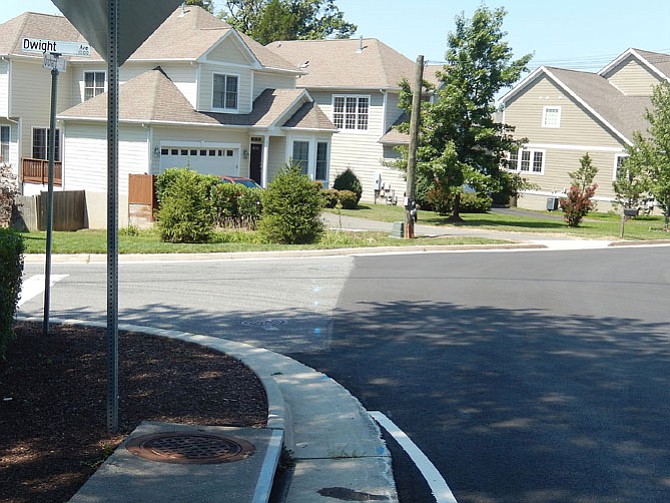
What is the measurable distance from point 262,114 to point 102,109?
21.8 feet

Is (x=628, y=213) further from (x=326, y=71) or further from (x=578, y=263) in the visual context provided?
(x=326, y=71)

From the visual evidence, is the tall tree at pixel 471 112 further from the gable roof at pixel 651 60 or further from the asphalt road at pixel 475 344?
the gable roof at pixel 651 60

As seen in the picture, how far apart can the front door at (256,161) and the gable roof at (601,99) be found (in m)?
17.8

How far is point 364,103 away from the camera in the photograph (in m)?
42.8

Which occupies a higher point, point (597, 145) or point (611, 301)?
point (597, 145)

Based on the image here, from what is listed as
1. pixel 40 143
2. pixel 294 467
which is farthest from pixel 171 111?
pixel 294 467

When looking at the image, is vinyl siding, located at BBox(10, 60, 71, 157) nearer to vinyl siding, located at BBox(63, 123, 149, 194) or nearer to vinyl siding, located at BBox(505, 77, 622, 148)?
vinyl siding, located at BBox(63, 123, 149, 194)

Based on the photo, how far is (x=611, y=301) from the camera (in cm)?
1476

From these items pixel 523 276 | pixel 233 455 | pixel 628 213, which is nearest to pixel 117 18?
pixel 233 455

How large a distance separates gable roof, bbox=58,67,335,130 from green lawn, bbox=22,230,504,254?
326 inches

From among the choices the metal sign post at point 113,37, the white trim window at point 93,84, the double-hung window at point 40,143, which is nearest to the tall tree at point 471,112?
the white trim window at point 93,84

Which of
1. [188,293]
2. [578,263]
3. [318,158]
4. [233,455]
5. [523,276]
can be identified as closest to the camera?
[233,455]

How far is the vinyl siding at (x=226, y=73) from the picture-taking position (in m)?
33.5

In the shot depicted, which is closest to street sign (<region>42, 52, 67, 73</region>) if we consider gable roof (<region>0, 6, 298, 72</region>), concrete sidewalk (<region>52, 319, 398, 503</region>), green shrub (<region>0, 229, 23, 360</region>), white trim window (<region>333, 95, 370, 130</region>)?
green shrub (<region>0, 229, 23, 360</region>)
